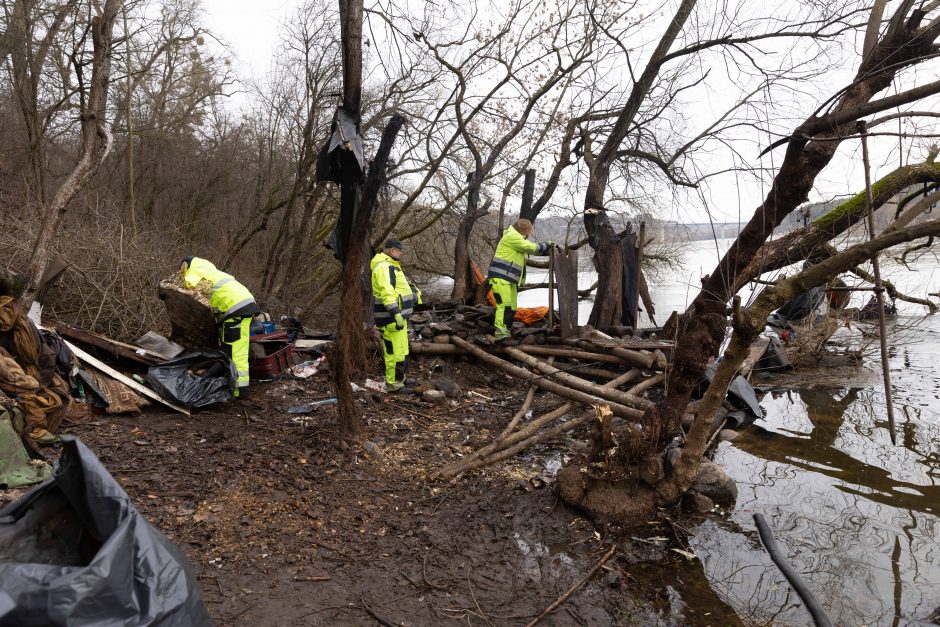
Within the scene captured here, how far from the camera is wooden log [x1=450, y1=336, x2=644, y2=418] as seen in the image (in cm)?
585

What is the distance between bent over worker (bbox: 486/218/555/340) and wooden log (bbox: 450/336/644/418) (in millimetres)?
404

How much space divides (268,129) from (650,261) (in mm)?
10908

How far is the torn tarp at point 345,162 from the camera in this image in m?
4.91

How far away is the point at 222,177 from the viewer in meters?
15.6

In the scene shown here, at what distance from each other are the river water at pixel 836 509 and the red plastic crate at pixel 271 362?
16.8 feet

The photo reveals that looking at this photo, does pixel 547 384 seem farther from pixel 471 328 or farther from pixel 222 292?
pixel 222 292

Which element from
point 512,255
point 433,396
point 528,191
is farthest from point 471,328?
point 528,191

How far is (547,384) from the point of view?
7078 millimetres

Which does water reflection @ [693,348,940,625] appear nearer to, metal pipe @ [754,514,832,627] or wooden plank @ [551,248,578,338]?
metal pipe @ [754,514,832,627]

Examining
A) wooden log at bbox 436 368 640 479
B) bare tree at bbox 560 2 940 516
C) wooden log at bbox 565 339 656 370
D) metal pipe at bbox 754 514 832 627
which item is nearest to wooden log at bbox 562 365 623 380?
wooden log at bbox 565 339 656 370

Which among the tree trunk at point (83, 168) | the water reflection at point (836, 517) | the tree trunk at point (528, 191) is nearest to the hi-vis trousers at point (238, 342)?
the tree trunk at point (83, 168)

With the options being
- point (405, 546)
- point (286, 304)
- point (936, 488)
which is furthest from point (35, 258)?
point (936, 488)

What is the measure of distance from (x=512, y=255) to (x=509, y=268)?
197mm

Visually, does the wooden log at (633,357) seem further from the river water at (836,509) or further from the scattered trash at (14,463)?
the scattered trash at (14,463)
